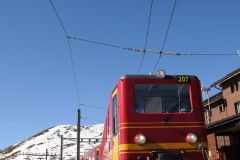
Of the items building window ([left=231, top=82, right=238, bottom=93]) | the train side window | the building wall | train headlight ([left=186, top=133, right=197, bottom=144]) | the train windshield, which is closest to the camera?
train headlight ([left=186, top=133, right=197, bottom=144])

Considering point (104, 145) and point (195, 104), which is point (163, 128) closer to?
point (195, 104)

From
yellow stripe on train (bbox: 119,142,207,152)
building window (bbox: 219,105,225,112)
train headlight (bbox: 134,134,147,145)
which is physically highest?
building window (bbox: 219,105,225,112)

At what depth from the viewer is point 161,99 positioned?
1209 centimetres

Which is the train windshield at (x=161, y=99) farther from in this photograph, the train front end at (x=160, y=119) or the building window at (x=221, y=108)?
the building window at (x=221, y=108)

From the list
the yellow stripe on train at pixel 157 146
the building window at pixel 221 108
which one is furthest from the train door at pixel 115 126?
the building window at pixel 221 108

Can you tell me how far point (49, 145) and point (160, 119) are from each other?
467 feet

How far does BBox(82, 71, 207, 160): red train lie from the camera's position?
1148cm

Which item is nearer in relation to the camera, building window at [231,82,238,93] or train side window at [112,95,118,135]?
train side window at [112,95,118,135]

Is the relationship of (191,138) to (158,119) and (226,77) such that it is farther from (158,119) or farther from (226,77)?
(226,77)

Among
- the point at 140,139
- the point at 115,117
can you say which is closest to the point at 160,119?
the point at 140,139

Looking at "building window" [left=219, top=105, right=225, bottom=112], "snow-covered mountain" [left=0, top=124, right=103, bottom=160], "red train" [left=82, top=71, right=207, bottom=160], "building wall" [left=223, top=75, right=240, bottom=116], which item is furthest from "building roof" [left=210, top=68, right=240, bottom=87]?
"snow-covered mountain" [left=0, top=124, right=103, bottom=160]

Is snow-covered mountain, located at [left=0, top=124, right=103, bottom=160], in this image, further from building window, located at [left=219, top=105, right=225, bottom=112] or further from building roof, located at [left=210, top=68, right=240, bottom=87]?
building window, located at [left=219, top=105, right=225, bottom=112]

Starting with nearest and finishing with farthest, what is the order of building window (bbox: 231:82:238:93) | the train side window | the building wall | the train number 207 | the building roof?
the train side window < the train number 207 < the building roof < the building wall < building window (bbox: 231:82:238:93)

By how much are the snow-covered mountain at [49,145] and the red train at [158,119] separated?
106 meters
